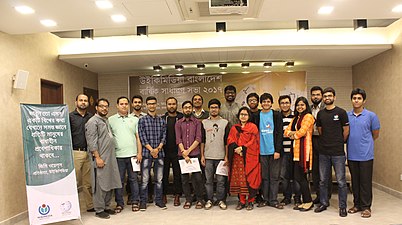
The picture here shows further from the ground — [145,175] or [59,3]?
[59,3]

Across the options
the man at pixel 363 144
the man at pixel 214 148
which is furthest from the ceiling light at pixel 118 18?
the man at pixel 363 144

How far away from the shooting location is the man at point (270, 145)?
4.54 meters

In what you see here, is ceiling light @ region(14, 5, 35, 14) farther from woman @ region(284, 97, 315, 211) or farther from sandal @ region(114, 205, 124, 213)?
woman @ region(284, 97, 315, 211)

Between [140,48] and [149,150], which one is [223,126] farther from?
[140,48]

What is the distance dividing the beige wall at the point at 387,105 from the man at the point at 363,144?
1337 millimetres

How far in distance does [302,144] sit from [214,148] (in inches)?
46.2

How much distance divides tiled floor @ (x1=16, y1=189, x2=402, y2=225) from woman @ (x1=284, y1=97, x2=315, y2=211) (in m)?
0.29

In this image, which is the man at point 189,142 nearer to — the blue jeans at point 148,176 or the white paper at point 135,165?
the blue jeans at point 148,176

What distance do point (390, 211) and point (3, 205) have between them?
16.2 feet

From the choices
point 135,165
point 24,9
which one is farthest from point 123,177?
point 24,9

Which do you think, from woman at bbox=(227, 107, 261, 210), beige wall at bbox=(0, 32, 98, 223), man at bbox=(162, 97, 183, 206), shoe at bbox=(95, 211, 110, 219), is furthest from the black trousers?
beige wall at bbox=(0, 32, 98, 223)

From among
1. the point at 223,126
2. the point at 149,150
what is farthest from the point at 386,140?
the point at 149,150

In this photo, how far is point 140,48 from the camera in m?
5.79

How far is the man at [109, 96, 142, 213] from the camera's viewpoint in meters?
4.61
